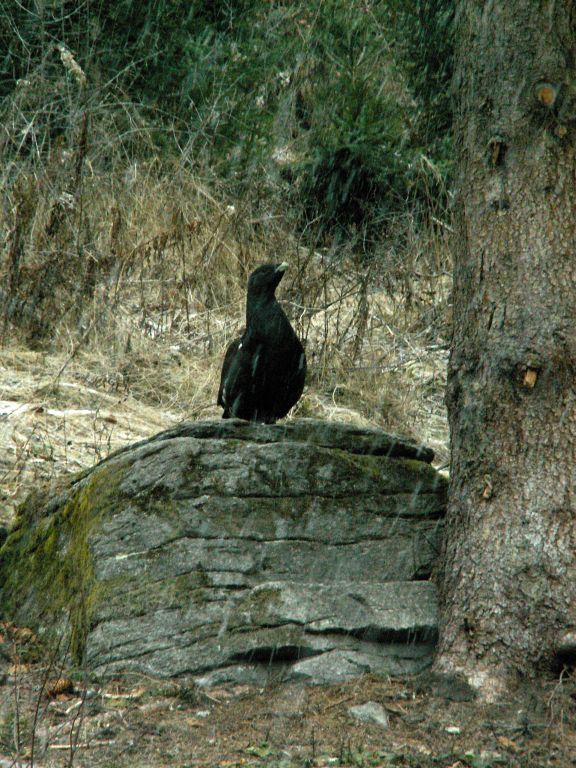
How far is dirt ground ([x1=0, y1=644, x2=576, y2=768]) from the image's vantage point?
135 inches

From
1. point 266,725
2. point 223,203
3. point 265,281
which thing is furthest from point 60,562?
point 223,203

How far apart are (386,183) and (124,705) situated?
8.51 m

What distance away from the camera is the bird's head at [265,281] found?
6270 millimetres

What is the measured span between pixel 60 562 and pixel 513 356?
243 centimetres

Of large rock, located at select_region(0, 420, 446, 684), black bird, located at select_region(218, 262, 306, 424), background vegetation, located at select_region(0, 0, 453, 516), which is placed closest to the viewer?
large rock, located at select_region(0, 420, 446, 684)

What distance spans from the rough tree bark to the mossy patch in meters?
1.60

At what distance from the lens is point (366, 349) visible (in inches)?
349

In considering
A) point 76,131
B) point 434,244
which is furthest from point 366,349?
point 76,131

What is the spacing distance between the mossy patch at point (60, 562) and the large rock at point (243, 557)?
1 cm

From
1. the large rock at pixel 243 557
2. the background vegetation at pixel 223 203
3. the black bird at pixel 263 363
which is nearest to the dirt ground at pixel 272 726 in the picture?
the large rock at pixel 243 557

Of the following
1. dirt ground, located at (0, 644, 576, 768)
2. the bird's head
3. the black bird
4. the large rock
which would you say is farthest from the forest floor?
the bird's head

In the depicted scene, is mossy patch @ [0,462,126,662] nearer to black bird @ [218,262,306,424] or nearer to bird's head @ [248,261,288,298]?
black bird @ [218,262,306,424]

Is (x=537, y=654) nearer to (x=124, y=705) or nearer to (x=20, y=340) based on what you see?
(x=124, y=705)

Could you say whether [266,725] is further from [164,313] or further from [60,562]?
[164,313]
